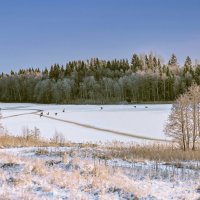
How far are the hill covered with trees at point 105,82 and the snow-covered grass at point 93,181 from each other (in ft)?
340

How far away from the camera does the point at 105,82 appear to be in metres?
130

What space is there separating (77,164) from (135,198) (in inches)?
124

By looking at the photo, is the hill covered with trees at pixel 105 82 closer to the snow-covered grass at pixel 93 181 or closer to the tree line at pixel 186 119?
the tree line at pixel 186 119

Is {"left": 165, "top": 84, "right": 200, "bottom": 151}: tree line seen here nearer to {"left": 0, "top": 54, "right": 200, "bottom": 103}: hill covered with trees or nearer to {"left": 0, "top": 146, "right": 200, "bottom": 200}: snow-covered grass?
{"left": 0, "top": 146, "right": 200, "bottom": 200}: snow-covered grass

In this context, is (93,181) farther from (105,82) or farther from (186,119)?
(105,82)

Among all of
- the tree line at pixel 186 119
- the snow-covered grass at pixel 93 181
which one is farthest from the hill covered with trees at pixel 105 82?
the snow-covered grass at pixel 93 181

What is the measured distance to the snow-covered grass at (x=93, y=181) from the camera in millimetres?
6906

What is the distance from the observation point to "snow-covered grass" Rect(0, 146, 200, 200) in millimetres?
6906

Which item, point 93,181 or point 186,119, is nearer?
point 93,181

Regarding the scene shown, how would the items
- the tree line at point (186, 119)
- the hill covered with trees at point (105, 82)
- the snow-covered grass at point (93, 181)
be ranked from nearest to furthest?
the snow-covered grass at point (93, 181) → the tree line at point (186, 119) → the hill covered with trees at point (105, 82)

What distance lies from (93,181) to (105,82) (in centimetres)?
12292

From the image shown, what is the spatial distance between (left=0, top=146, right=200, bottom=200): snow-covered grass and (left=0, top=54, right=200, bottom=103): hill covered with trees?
103508 millimetres

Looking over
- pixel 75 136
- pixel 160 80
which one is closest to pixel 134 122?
pixel 75 136

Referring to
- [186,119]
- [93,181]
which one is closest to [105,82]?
[186,119]
